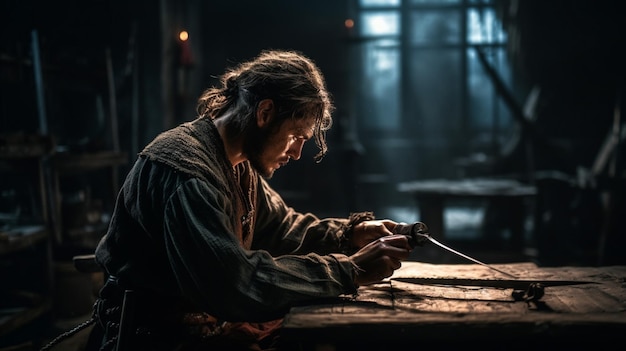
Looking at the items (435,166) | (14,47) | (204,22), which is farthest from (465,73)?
(14,47)

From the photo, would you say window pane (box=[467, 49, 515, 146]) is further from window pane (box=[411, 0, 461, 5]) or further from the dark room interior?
window pane (box=[411, 0, 461, 5])

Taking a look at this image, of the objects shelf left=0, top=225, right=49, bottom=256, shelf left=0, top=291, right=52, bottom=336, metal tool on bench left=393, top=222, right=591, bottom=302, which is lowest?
shelf left=0, top=291, right=52, bottom=336

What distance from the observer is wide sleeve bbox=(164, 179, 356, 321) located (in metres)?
2.15

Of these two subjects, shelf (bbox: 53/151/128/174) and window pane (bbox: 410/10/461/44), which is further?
window pane (bbox: 410/10/461/44)

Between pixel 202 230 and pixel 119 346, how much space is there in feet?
2.10

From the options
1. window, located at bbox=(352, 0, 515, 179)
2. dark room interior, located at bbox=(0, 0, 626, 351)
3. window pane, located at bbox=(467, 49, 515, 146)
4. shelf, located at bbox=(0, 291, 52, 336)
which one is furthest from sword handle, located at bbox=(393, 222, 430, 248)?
window pane, located at bbox=(467, 49, 515, 146)

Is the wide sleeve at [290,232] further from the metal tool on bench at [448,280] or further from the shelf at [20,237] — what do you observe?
the shelf at [20,237]

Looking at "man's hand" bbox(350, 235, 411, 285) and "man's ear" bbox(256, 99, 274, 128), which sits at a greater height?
"man's ear" bbox(256, 99, 274, 128)

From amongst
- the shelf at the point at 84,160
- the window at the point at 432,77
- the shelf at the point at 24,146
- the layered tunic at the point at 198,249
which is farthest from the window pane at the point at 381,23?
the layered tunic at the point at 198,249

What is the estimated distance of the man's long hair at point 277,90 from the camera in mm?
2650

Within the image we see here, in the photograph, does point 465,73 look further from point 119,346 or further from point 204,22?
point 119,346

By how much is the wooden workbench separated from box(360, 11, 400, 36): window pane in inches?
455

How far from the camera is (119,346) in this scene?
2346 millimetres

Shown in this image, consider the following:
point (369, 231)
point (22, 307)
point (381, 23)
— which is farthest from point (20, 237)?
point (381, 23)
